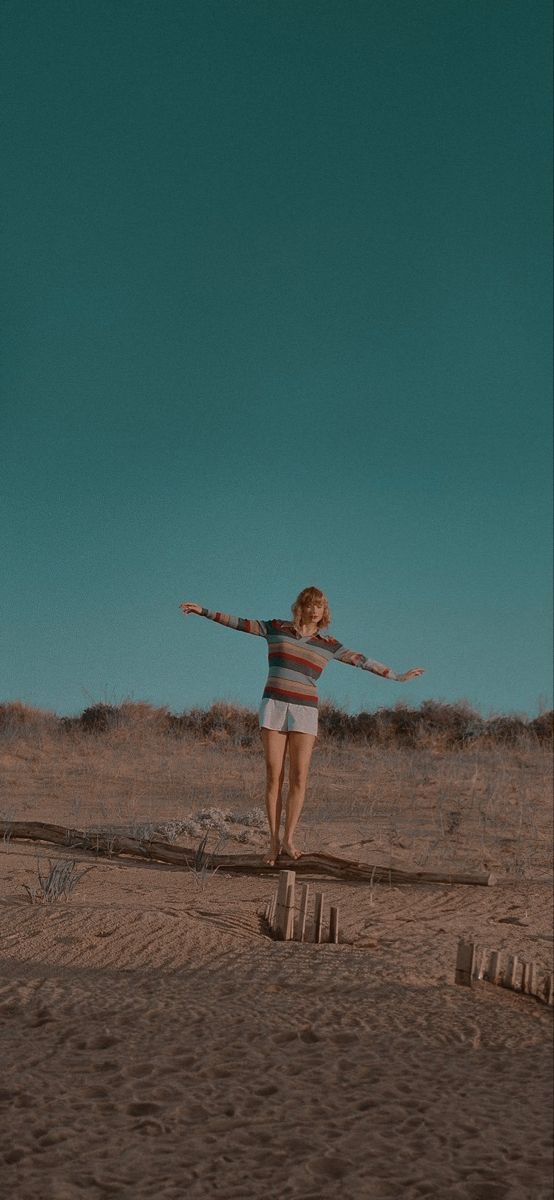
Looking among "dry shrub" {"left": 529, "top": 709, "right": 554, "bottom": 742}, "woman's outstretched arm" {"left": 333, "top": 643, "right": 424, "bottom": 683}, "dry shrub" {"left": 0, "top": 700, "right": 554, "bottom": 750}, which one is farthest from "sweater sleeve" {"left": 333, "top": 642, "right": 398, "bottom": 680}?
"dry shrub" {"left": 529, "top": 709, "right": 554, "bottom": 742}

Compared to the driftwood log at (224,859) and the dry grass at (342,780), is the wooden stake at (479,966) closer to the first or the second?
the driftwood log at (224,859)

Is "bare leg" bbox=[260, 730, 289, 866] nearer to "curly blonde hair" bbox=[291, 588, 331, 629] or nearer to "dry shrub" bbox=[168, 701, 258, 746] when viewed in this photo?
"curly blonde hair" bbox=[291, 588, 331, 629]

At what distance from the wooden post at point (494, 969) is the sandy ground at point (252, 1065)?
5 centimetres

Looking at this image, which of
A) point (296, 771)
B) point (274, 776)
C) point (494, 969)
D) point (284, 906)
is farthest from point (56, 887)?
point (494, 969)

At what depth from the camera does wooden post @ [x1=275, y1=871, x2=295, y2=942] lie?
5348 millimetres

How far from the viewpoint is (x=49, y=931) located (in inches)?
210

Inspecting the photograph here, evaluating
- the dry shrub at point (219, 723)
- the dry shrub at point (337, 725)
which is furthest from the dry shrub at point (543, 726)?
the dry shrub at point (219, 723)

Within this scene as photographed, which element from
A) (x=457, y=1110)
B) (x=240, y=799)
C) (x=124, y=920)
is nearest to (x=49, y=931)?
(x=124, y=920)

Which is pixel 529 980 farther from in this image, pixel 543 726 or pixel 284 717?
pixel 543 726

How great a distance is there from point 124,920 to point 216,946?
2.31 ft

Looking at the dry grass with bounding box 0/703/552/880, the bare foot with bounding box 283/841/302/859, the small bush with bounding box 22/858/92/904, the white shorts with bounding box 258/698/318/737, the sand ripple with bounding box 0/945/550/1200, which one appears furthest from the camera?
the dry grass with bounding box 0/703/552/880

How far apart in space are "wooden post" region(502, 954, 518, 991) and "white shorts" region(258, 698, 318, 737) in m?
4.18

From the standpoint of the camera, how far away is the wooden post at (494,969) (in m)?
4.21

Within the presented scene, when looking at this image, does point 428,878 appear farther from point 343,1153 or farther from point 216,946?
point 343,1153
